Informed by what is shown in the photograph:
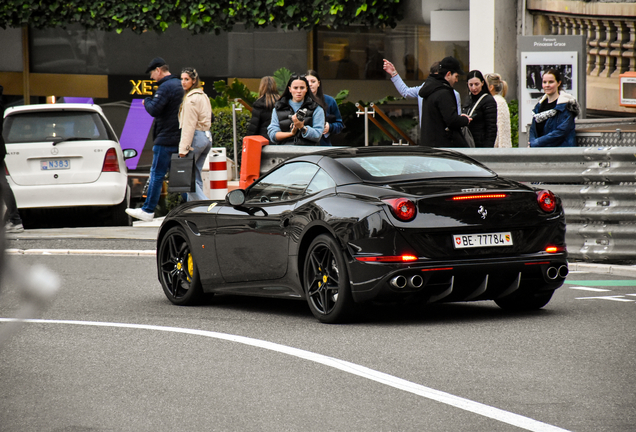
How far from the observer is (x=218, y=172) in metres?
15.6

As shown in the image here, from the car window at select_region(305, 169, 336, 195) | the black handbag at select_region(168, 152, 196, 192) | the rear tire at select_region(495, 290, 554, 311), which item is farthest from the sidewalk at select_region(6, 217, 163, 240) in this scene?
the rear tire at select_region(495, 290, 554, 311)

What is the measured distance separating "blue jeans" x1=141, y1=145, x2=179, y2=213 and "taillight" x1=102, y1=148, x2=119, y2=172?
1.62 ft

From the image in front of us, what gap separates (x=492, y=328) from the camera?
25.1 ft

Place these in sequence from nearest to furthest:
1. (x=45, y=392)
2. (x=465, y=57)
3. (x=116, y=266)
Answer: (x=45, y=392)
(x=116, y=266)
(x=465, y=57)

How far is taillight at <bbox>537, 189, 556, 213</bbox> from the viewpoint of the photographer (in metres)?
8.05

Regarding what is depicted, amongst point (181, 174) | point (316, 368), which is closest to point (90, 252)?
point (181, 174)

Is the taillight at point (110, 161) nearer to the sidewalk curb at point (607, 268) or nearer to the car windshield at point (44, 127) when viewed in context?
the car windshield at point (44, 127)

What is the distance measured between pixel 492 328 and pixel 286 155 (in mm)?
6113

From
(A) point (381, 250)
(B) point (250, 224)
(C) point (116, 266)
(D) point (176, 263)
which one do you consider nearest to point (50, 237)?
(C) point (116, 266)

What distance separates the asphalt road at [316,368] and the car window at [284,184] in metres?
0.89

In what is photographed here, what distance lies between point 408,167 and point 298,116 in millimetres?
4933

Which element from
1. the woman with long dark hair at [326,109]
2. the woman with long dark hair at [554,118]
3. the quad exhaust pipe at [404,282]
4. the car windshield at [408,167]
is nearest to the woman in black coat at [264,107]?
the woman with long dark hair at [326,109]

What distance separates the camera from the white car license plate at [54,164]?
15094 mm

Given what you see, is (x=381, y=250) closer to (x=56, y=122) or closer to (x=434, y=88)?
(x=434, y=88)
